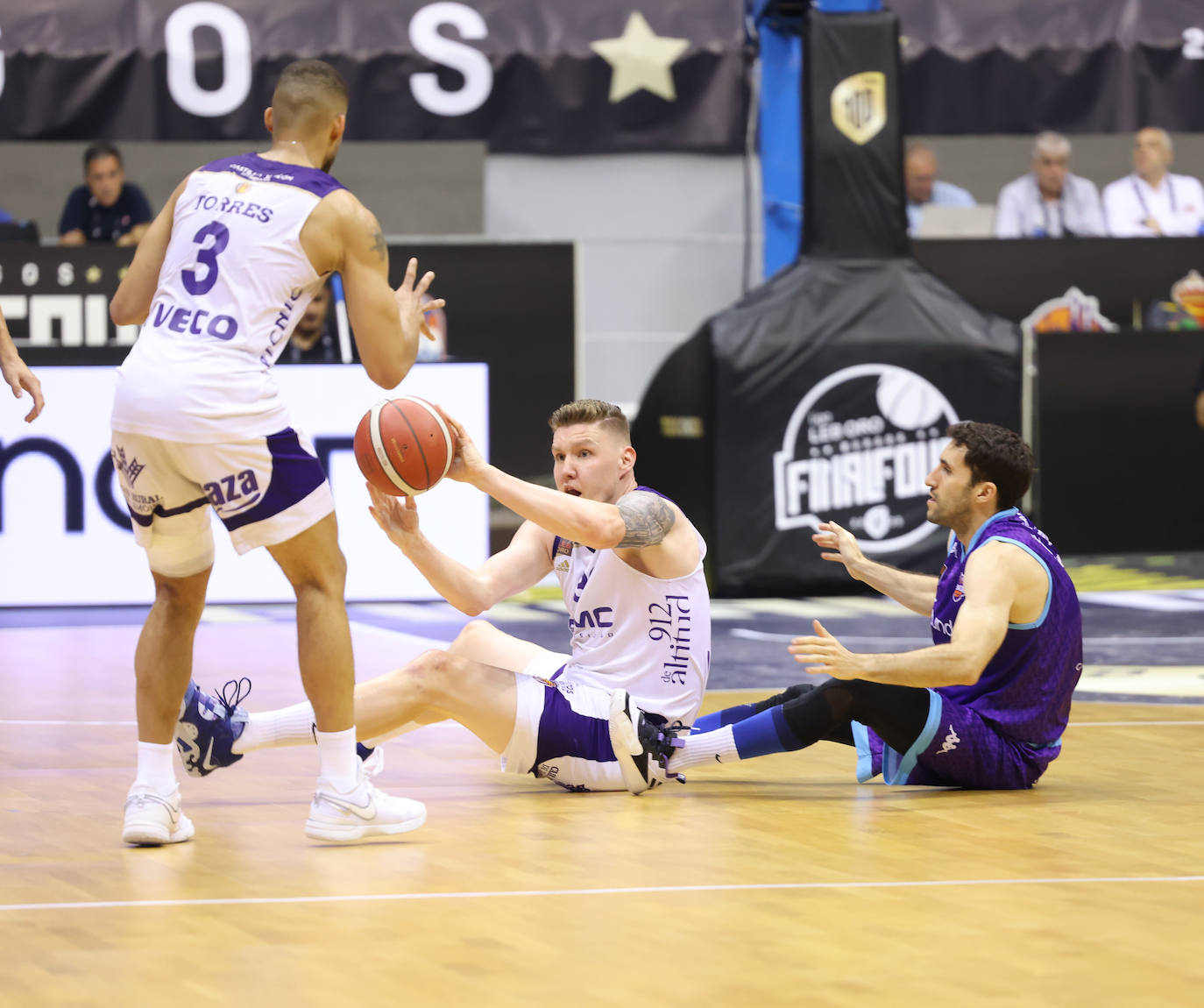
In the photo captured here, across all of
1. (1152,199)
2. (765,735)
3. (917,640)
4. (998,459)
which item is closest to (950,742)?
(765,735)

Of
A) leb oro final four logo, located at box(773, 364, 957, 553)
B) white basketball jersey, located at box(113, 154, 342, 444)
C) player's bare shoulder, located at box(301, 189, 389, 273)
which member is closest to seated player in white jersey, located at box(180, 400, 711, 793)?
white basketball jersey, located at box(113, 154, 342, 444)

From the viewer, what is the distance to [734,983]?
10.8 ft

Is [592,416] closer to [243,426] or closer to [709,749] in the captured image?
[709,749]

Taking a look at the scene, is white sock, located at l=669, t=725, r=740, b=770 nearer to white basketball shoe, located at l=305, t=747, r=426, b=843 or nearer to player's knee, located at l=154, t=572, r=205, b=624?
white basketball shoe, located at l=305, t=747, r=426, b=843

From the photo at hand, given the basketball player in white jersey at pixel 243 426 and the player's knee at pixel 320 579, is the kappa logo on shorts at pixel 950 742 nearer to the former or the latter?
the basketball player in white jersey at pixel 243 426

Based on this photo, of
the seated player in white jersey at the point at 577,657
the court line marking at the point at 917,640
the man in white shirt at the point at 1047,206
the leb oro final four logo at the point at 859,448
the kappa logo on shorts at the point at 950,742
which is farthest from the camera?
the man in white shirt at the point at 1047,206

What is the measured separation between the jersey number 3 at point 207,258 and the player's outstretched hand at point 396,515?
77cm

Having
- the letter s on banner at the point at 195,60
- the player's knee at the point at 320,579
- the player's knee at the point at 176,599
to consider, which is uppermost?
the letter s on banner at the point at 195,60

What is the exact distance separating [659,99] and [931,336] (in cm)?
472

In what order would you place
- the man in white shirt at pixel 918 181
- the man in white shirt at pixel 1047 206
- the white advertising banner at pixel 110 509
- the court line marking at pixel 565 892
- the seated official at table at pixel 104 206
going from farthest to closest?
the man in white shirt at pixel 1047 206, the man in white shirt at pixel 918 181, the seated official at table at pixel 104 206, the white advertising banner at pixel 110 509, the court line marking at pixel 565 892

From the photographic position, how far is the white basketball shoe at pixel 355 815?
15.1 ft

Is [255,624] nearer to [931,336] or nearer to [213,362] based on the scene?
[931,336]

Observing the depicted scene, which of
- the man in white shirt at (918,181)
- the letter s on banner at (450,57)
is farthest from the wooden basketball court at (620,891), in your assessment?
the letter s on banner at (450,57)

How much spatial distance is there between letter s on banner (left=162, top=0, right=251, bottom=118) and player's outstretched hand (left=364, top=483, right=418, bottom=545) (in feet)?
35.5
